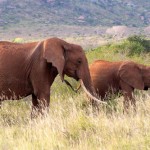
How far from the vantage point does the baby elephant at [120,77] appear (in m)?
12.5

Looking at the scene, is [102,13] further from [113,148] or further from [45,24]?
[113,148]

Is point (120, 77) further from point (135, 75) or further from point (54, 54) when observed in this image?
point (54, 54)

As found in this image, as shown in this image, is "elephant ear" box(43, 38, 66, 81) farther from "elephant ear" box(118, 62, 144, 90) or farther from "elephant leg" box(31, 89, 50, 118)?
"elephant ear" box(118, 62, 144, 90)

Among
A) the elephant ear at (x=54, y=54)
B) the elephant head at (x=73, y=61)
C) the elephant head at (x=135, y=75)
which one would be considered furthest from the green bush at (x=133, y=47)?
the elephant ear at (x=54, y=54)

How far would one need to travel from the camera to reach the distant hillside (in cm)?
10312

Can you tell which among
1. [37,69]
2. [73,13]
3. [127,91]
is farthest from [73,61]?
[73,13]

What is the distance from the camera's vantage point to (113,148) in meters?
6.54

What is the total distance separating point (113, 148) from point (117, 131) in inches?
37.6

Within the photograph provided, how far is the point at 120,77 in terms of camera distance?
1266 centimetres

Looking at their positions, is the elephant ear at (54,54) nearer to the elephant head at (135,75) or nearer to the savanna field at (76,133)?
the savanna field at (76,133)

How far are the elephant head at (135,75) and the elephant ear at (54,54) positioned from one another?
3.24 metres

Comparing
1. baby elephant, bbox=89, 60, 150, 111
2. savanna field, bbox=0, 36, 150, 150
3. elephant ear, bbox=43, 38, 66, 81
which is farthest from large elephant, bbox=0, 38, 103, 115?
baby elephant, bbox=89, 60, 150, 111

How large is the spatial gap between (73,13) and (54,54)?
343 feet

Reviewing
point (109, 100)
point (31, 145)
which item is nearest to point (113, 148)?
point (31, 145)
